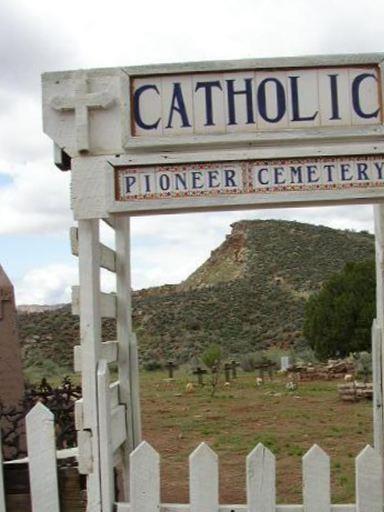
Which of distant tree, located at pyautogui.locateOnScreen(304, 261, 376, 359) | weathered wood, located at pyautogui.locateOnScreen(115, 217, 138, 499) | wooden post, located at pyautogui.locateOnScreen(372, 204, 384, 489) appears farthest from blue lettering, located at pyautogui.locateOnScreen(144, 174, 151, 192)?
distant tree, located at pyautogui.locateOnScreen(304, 261, 376, 359)

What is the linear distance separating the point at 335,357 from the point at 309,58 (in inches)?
885

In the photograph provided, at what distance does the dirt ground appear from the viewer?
685 cm

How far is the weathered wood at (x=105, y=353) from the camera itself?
10.8 ft

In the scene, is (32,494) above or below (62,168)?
below

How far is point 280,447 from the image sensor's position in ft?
28.7

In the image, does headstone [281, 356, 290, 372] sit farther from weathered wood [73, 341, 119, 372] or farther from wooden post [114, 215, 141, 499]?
weathered wood [73, 341, 119, 372]

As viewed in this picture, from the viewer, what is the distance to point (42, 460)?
10.8ft

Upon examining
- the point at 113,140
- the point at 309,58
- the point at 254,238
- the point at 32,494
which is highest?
the point at 254,238

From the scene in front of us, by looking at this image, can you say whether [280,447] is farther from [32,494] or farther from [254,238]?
[254,238]

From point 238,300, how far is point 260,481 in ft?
138

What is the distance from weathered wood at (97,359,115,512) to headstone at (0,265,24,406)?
132 inches

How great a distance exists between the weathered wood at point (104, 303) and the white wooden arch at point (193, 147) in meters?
0.01

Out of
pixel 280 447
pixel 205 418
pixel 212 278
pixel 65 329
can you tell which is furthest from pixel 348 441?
pixel 212 278

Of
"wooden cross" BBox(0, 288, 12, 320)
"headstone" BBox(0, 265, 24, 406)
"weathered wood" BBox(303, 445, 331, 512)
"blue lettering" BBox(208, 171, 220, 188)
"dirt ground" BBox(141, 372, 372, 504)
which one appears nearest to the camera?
"weathered wood" BBox(303, 445, 331, 512)
